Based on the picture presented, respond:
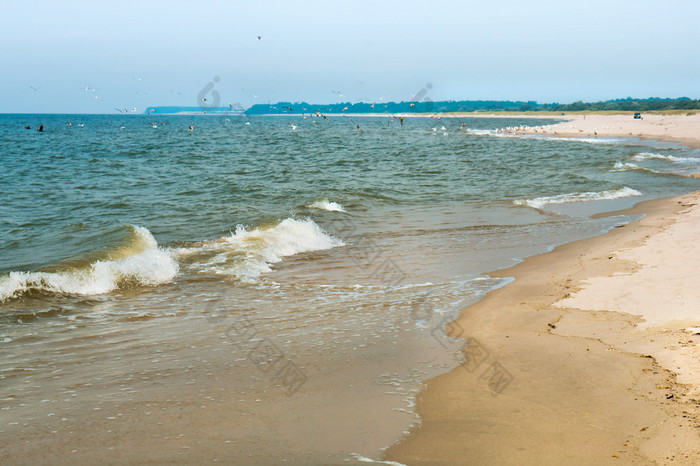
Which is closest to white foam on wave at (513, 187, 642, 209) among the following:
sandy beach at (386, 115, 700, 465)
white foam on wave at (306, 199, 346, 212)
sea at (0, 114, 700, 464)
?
sea at (0, 114, 700, 464)

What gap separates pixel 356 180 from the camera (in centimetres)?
2686

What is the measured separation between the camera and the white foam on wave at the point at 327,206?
62.7 feet

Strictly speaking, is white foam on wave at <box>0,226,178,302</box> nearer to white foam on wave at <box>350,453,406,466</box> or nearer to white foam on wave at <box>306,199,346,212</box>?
white foam on wave at <box>350,453,406,466</box>

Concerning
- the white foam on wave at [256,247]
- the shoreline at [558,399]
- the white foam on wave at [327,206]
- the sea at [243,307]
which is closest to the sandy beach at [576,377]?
the shoreline at [558,399]

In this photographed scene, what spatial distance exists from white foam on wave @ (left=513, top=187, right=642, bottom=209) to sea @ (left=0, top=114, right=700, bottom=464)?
0.40ft

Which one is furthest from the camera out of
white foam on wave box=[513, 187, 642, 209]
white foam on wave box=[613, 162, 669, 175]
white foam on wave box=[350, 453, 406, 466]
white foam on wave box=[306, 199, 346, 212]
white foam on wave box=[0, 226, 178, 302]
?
white foam on wave box=[613, 162, 669, 175]

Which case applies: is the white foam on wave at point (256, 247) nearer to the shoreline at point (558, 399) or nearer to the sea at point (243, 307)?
the sea at point (243, 307)

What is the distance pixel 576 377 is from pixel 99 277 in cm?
867

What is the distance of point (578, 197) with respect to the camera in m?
21.7

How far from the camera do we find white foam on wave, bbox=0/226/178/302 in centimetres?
966

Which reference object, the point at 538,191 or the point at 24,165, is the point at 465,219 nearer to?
the point at 538,191

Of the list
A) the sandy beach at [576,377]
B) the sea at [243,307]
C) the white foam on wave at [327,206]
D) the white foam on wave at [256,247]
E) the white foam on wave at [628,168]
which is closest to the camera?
the sandy beach at [576,377]

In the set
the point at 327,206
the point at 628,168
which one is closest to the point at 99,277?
the point at 327,206

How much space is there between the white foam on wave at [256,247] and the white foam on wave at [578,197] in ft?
30.8
